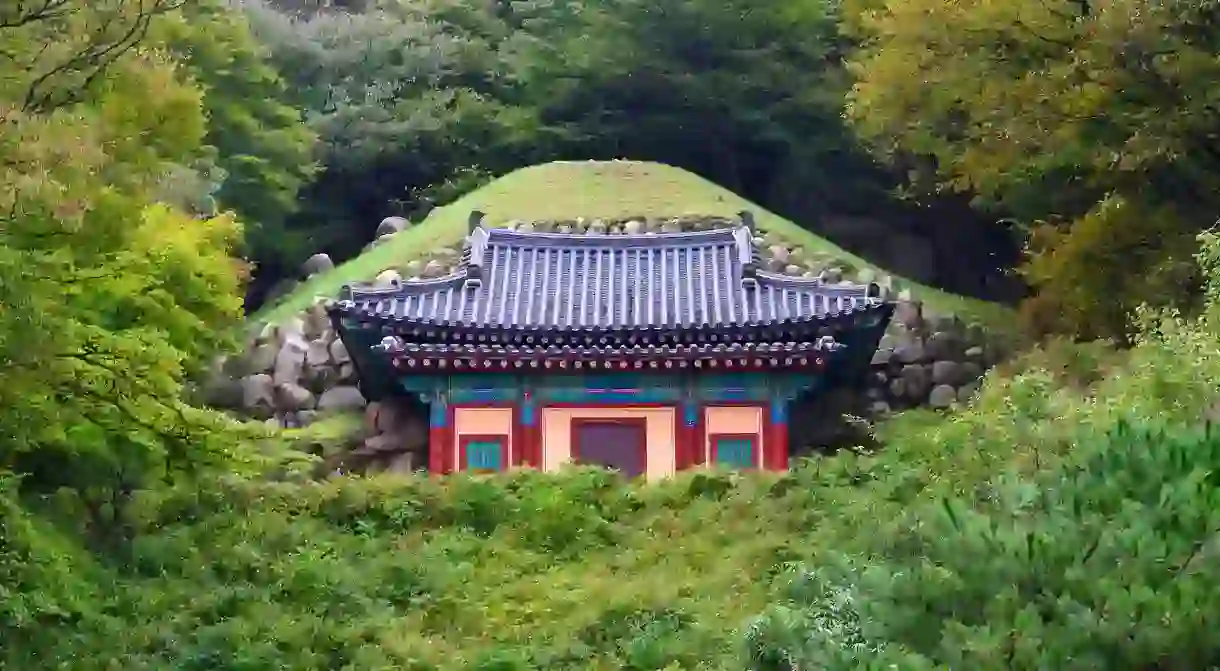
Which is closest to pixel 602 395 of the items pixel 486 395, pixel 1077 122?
pixel 486 395

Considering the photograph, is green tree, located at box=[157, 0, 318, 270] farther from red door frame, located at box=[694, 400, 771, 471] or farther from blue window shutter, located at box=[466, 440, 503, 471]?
red door frame, located at box=[694, 400, 771, 471]

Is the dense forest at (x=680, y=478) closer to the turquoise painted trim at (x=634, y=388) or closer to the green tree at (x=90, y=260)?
the green tree at (x=90, y=260)

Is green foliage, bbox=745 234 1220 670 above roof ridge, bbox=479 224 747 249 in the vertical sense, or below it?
below

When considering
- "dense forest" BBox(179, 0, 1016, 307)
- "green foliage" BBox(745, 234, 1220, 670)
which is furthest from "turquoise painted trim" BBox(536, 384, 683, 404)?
"dense forest" BBox(179, 0, 1016, 307)

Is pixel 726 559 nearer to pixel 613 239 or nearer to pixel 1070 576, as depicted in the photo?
pixel 613 239

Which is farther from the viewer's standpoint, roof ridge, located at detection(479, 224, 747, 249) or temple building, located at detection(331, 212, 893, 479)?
roof ridge, located at detection(479, 224, 747, 249)

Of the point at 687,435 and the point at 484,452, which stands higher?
the point at 687,435

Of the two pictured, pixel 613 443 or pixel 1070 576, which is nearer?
pixel 1070 576
